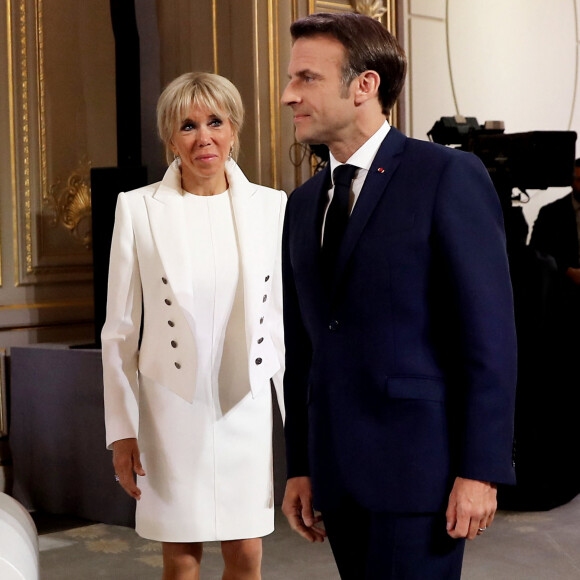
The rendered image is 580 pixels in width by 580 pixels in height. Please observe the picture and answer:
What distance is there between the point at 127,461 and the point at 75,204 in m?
2.92

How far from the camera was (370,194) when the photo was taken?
143cm

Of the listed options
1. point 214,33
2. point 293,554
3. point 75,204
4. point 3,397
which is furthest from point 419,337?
point 214,33

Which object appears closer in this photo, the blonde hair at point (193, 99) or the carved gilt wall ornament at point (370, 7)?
the blonde hair at point (193, 99)

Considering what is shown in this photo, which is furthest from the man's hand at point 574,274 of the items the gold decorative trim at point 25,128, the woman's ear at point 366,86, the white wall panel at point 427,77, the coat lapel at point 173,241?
the woman's ear at point 366,86

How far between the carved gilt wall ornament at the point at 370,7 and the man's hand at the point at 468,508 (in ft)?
13.9

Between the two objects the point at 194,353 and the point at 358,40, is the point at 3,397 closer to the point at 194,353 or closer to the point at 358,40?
the point at 194,353

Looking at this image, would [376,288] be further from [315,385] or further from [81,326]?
[81,326]

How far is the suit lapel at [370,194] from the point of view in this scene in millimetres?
1414

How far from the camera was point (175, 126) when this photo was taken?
90.4 inches

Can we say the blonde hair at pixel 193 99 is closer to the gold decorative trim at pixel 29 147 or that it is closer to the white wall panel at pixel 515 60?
the gold decorative trim at pixel 29 147

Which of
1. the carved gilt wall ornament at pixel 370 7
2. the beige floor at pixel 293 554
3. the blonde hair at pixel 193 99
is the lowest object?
the beige floor at pixel 293 554

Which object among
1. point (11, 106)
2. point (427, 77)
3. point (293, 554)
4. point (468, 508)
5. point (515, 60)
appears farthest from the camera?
point (515, 60)

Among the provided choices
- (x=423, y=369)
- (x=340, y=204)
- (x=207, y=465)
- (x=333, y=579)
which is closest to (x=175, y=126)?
(x=207, y=465)

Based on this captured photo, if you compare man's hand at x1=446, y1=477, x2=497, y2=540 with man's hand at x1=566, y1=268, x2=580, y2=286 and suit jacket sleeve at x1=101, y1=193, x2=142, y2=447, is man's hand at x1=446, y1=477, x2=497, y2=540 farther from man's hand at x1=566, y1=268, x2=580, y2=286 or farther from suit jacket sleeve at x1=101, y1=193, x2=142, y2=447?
man's hand at x1=566, y1=268, x2=580, y2=286
